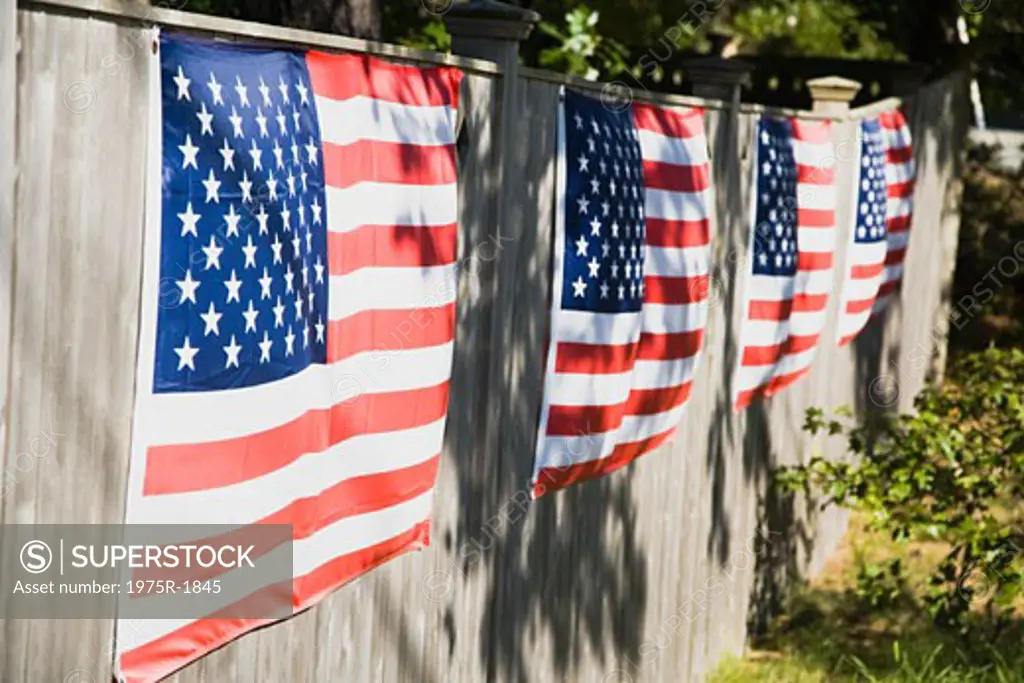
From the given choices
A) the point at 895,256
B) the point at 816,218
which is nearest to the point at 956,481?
the point at 816,218

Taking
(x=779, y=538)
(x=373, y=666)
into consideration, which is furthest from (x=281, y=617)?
(x=779, y=538)

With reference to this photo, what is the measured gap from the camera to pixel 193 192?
11.0 ft

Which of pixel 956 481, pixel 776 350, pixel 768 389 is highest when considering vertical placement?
pixel 776 350

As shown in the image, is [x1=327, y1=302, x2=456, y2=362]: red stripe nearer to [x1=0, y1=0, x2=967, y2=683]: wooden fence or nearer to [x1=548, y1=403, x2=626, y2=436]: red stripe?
[x1=0, y1=0, x2=967, y2=683]: wooden fence

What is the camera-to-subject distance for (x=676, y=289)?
620 centimetres

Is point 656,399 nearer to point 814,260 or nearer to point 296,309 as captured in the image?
point 814,260

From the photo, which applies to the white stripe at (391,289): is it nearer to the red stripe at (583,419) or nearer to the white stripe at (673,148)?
the red stripe at (583,419)

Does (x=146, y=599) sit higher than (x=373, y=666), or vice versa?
(x=146, y=599)

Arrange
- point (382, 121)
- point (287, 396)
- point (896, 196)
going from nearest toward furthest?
1. point (287, 396)
2. point (382, 121)
3. point (896, 196)

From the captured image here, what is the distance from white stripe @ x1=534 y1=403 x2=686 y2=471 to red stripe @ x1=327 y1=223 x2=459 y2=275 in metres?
0.92

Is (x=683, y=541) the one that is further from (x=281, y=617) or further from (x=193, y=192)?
Result: (x=193, y=192)

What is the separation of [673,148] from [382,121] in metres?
2.15

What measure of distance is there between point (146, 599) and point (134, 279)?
1.92 ft

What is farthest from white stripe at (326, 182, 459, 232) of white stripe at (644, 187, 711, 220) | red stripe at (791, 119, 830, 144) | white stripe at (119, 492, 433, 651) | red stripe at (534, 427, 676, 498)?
red stripe at (791, 119, 830, 144)
